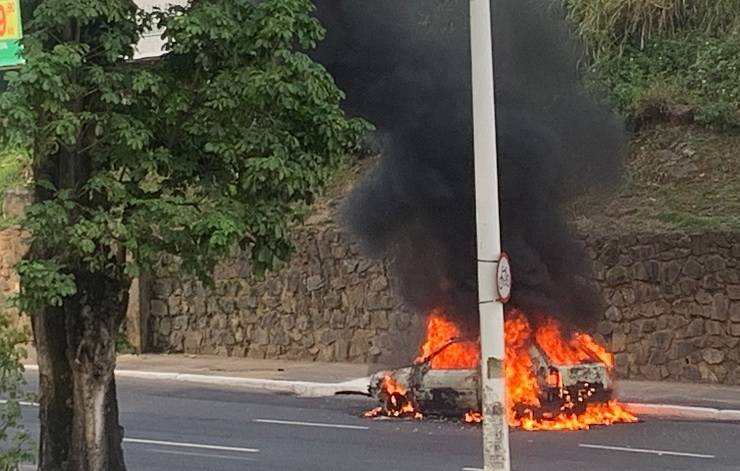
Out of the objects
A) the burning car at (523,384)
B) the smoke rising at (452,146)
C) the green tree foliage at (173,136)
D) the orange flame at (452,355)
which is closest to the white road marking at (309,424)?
the burning car at (523,384)

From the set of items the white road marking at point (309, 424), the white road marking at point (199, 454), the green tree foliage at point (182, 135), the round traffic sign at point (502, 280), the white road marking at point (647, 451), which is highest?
the green tree foliage at point (182, 135)

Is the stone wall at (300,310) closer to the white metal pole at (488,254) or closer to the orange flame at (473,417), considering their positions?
the orange flame at (473,417)

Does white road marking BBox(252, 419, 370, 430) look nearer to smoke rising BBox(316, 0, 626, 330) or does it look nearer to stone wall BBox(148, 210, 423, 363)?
smoke rising BBox(316, 0, 626, 330)

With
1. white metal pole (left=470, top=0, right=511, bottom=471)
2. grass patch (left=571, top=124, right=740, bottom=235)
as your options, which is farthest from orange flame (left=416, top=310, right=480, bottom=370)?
white metal pole (left=470, top=0, right=511, bottom=471)

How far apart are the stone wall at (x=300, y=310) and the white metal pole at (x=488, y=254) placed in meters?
11.4

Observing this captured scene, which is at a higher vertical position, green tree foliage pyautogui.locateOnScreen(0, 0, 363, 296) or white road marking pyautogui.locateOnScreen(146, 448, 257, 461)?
green tree foliage pyautogui.locateOnScreen(0, 0, 363, 296)

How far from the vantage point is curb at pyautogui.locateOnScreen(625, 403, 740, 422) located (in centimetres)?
1580

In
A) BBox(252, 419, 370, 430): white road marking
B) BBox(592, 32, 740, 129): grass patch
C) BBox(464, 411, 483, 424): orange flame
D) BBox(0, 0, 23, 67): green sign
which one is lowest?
BBox(252, 419, 370, 430): white road marking

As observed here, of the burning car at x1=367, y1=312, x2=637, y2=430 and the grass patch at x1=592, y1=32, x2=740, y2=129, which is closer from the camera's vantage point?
the burning car at x1=367, y1=312, x2=637, y2=430

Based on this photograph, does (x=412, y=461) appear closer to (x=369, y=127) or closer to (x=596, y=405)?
(x=596, y=405)

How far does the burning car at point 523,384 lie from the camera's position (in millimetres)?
14672

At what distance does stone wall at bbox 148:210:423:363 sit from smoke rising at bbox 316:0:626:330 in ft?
8.71

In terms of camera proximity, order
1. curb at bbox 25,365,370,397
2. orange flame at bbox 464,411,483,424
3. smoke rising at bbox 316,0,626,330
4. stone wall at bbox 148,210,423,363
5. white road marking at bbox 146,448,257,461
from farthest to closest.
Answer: stone wall at bbox 148,210,423,363, curb at bbox 25,365,370,397, smoke rising at bbox 316,0,626,330, orange flame at bbox 464,411,483,424, white road marking at bbox 146,448,257,461

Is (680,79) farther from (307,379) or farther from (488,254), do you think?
(488,254)
